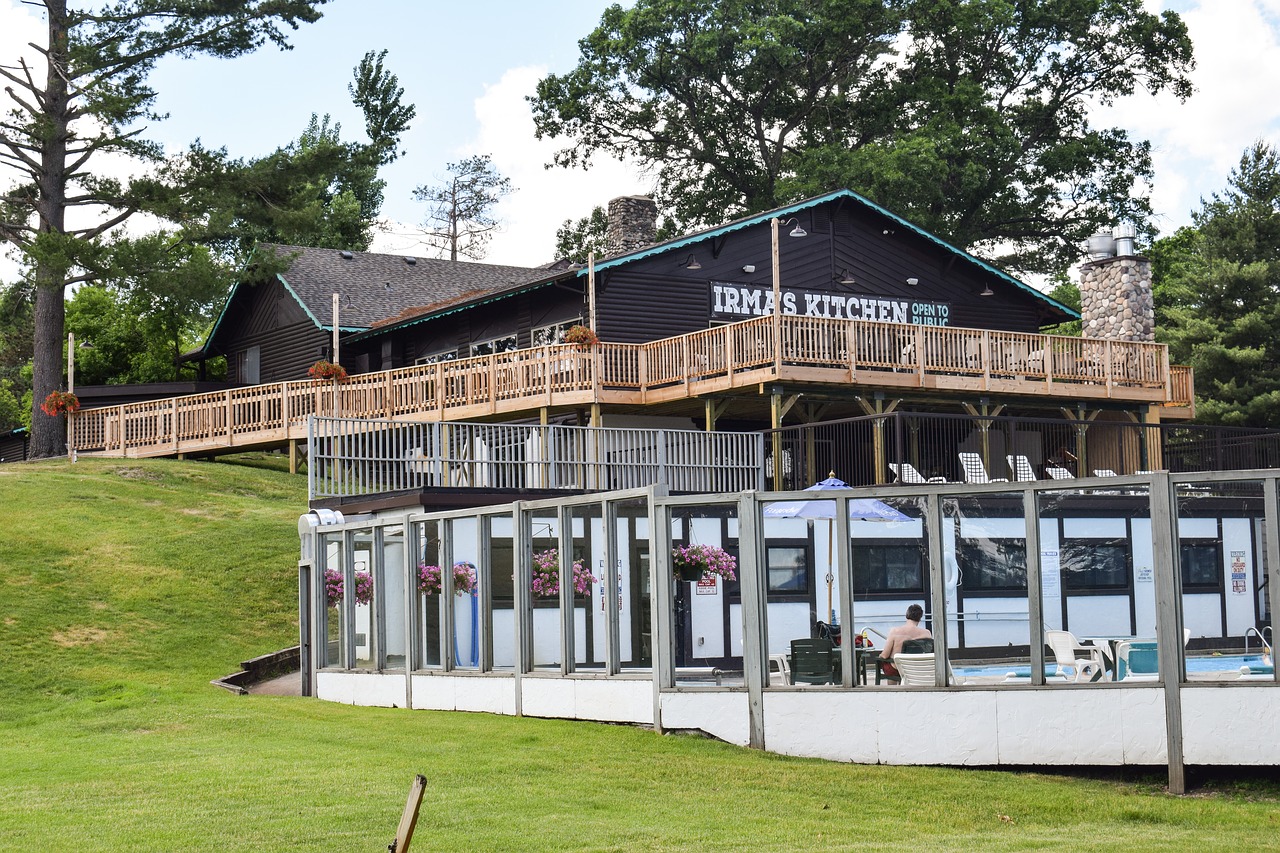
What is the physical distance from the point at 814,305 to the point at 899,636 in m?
22.2

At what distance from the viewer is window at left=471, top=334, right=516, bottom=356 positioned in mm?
36375

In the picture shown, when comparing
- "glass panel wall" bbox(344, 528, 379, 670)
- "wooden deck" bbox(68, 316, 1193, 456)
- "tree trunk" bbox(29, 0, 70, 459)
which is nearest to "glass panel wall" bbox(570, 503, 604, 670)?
"glass panel wall" bbox(344, 528, 379, 670)

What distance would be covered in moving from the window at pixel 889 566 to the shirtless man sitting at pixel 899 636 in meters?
0.20

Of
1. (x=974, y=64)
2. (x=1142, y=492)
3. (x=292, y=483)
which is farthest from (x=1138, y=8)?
(x=1142, y=492)

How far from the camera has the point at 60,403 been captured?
37.6m

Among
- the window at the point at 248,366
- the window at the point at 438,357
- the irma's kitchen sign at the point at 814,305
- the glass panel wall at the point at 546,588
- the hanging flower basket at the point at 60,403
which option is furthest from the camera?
the window at the point at 248,366

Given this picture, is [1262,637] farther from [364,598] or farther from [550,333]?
[550,333]

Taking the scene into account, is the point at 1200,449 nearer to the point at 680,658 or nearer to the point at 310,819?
the point at 680,658

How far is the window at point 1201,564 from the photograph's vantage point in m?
13.2

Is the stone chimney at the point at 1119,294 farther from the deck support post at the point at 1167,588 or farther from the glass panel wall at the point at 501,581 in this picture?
the deck support post at the point at 1167,588

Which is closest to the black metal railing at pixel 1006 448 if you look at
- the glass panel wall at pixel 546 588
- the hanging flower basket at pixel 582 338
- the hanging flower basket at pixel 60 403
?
the hanging flower basket at pixel 582 338

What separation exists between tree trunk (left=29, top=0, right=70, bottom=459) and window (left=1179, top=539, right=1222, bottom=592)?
101 ft

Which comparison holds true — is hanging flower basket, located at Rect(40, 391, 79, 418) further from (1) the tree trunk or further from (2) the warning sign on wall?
(2) the warning sign on wall

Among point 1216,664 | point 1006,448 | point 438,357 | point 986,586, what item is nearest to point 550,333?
point 438,357
